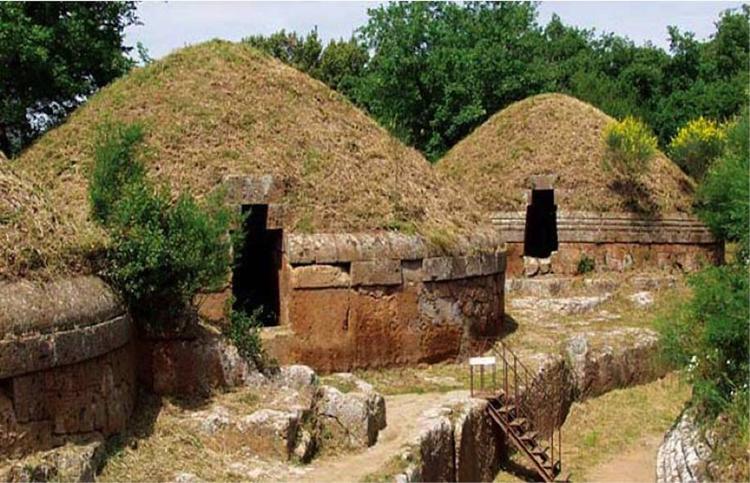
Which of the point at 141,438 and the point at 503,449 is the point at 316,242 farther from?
the point at 141,438

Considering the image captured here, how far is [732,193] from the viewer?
12867 mm

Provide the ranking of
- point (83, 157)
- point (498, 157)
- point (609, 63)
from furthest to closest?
point (609, 63)
point (498, 157)
point (83, 157)

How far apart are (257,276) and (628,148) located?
10.00m

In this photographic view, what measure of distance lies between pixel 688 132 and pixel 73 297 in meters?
19.7

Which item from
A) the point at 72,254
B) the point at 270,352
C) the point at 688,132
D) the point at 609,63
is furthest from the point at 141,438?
the point at 609,63

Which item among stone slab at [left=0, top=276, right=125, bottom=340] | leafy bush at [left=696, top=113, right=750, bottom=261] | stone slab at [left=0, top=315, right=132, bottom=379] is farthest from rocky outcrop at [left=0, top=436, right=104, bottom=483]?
leafy bush at [left=696, top=113, right=750, bottom=261]

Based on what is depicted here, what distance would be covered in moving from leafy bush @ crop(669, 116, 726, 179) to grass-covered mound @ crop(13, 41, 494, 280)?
32.6 ft

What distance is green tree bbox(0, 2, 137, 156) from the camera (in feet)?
61.8

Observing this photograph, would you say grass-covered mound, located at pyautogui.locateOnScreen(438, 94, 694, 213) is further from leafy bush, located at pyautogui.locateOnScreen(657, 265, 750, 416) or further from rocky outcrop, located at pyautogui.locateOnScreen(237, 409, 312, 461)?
rocky outcrop, located at pyautogui.locateOnScreen(237, 409, 312, 461)

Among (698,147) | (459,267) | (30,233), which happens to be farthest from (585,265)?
(30,233)

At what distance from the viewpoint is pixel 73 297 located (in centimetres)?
858

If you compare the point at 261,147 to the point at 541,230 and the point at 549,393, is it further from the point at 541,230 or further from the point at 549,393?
the point at 541,230

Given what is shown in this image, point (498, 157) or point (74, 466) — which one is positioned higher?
point (498, 157)

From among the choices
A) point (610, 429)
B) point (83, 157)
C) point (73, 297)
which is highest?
point (83, 157)
